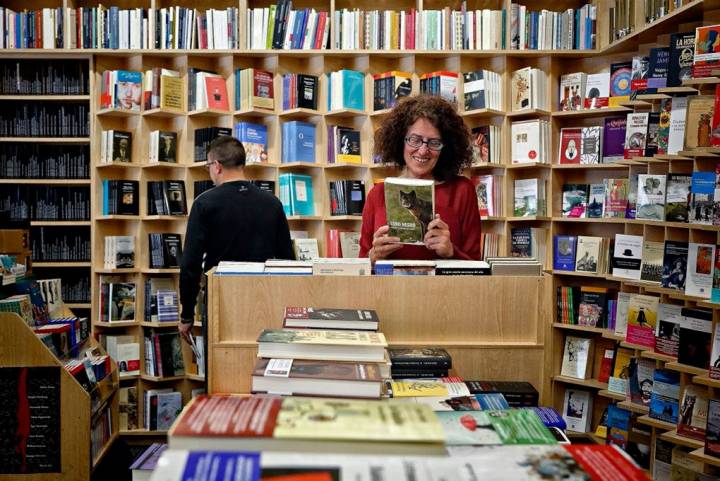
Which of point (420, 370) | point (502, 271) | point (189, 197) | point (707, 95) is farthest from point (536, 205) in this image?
point (420, 370)

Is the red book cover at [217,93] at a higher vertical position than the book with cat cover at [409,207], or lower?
higher

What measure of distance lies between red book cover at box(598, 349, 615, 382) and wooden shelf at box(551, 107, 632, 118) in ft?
5.53

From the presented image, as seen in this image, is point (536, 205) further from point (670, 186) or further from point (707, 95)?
point (707, 95)

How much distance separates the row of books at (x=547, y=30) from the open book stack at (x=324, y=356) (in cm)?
352

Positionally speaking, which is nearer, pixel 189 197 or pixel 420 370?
pixel 420 370

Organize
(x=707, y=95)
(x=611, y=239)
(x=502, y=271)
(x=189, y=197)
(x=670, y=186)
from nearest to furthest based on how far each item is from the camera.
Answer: (x=502, y=271), (x=707, y=95), (x=670, y=186), (x=611, y=239), (x=189, y=197)

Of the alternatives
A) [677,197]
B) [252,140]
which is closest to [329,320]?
[677,197]

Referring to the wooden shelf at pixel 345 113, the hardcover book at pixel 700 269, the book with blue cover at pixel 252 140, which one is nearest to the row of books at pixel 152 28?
the book with blue cover at pixel 252 140

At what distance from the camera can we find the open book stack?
1.31m

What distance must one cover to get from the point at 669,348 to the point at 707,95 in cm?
134

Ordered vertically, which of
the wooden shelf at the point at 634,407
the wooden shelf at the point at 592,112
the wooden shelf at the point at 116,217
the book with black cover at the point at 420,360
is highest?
the wooden shelf at the point at 592,112

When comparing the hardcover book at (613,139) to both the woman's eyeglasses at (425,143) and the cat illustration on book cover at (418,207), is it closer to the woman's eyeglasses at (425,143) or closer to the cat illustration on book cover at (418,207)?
the woman's eyeglasses at (425,143)

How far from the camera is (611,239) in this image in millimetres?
4547

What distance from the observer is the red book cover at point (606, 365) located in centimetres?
449
